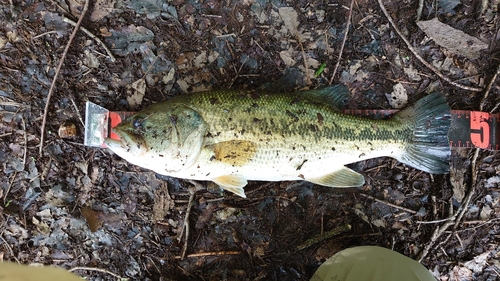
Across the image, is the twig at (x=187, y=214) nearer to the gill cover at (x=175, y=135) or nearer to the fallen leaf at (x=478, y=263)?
the gill cover at (x=175, y=135)

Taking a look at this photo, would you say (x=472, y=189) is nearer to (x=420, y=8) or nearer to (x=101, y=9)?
(x=420, y=8)

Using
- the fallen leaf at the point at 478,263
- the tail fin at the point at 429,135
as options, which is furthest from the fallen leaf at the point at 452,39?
the fallen leaf at the point at 478,263

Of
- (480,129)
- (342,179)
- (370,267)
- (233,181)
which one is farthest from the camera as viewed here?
(480,129)

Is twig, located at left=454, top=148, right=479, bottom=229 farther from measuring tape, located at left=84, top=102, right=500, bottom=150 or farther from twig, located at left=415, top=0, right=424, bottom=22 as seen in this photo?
twig, located at left=415, top=0, right=424, bottom=22

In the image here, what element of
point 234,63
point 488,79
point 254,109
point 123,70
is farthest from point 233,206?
point 488,79

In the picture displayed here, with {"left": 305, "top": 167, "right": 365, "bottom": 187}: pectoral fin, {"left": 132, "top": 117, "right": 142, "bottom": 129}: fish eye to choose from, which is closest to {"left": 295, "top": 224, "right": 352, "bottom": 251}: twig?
{"left": 305, "top": 167, "right": 365, "bottom": 187}: pectoral fin

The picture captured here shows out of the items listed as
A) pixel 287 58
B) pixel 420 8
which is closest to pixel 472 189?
pixel 420 8
